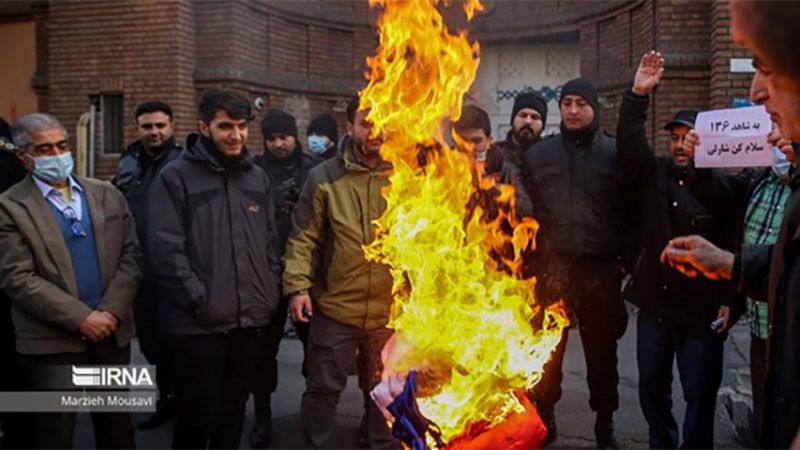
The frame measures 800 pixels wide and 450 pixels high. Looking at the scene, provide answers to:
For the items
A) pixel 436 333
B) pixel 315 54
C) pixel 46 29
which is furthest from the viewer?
pixel 315 54

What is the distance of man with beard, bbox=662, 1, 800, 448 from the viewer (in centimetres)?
172

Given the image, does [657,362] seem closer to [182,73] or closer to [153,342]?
[153,342]

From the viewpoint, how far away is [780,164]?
3.79m

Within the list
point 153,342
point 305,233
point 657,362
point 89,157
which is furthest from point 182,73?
point 657,362

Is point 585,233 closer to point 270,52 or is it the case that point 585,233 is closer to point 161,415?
point 161,415

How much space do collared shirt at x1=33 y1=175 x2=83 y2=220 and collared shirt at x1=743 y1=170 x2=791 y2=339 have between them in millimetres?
3634

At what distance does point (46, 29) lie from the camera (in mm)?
12617

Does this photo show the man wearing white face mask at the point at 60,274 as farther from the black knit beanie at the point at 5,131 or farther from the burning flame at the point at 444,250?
the burning flame at the point at 444,250

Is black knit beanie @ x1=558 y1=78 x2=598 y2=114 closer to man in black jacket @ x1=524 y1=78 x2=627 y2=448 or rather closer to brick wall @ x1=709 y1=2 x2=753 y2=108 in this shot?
man in black jacket @ x1=524 y1=78 x2=627 y2=448

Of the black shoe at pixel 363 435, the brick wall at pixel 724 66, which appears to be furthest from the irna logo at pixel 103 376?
the brick wall at pixel 724 66

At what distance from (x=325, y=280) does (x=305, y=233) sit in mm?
316

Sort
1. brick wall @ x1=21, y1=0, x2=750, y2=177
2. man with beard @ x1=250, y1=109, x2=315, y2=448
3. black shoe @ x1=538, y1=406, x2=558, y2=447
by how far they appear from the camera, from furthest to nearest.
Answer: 1. brick wall @ x1=21, y1=0, x2=750, y2=177
2. man with beard @ x1=250, y1=109, x2=315, y2=448
3. black shoe @ x1=538, y1=406, x2=558, y2=447

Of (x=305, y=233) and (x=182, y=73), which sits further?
(x=182, y=73)

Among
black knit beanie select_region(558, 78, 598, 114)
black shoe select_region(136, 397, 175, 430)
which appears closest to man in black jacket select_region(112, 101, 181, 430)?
black shoe select_region(136, 397, 175, 430)
